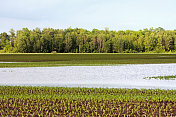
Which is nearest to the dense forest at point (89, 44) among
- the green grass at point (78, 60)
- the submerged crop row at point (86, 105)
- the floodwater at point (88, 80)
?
the green grass at point (78, 60)

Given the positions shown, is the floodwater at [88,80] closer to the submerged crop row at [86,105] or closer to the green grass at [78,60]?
the submerged crop row at [86,105]

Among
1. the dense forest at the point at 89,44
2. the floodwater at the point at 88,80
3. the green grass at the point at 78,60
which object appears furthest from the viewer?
the dense forest at the point at 89,44

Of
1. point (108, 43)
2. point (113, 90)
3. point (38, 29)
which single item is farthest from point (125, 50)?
point (113, 90)

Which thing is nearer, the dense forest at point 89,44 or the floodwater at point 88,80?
the floodwater at point 88,80

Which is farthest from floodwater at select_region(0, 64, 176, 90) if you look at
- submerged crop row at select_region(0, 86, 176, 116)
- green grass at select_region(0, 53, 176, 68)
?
green grass at select_region(0, 53, 176, 68)

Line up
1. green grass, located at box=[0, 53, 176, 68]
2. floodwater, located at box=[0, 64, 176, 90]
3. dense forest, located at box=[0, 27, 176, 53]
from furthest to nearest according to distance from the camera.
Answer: dense forest, located at box=[0, 27, 176, 53] → green grass, located at box=[0, 53, 176, 68] → floodwater, located at box=[0, 64, 176, 90]

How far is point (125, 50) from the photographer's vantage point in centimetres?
15562

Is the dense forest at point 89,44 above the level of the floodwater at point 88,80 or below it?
above

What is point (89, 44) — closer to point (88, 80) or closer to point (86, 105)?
point (88, 80)

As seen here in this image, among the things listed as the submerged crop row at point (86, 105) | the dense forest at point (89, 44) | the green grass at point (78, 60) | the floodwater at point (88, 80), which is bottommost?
the submerged crop row at point (86, 105)

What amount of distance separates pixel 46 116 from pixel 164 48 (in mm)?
157280

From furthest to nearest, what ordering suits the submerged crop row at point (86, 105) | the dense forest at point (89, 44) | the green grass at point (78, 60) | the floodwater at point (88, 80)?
the dense forest at point (89, 44), the green grass at point (78, 60), the floodwater at point (88, 80), the submerged crop row at point (86, 105)

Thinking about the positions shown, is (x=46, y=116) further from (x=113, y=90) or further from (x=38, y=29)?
(x=38, y=29)

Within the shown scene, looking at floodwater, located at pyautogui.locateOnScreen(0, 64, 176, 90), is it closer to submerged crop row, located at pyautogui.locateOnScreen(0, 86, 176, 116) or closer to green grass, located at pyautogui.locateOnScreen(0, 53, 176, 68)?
submerged crop row, located at pyautogui.locateOnScreen(0, 86, 176, 116)
